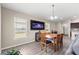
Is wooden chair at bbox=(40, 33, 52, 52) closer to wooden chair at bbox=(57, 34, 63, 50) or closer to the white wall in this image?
wooden chair at bbox=(57, 34, 63, 50)

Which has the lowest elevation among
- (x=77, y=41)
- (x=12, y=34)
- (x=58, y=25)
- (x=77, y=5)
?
(x=77, y=41)

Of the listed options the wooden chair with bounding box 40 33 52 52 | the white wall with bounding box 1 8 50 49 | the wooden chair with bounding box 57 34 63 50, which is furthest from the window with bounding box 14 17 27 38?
the wooden chair with bounding box 57 34 63 50

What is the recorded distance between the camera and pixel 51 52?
85.4 inches

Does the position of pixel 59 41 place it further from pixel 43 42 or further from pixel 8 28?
pixel 8 28

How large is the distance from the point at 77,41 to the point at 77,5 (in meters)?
0.72

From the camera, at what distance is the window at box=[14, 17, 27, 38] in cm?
217

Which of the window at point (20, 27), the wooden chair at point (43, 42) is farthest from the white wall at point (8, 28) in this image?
the wooden chair at point (43, 42)

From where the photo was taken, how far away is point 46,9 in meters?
2.13

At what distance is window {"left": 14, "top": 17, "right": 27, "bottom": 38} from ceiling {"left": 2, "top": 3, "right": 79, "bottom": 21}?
0.71 feet

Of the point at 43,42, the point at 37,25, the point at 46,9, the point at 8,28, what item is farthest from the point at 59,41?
the point at 8,28

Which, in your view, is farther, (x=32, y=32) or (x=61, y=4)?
(x=32, y=32)

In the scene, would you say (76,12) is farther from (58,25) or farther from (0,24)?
(0,24)

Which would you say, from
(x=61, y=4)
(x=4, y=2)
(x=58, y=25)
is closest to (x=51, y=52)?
(x=58, y=25)

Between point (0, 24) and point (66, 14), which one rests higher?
point (66, 14)
